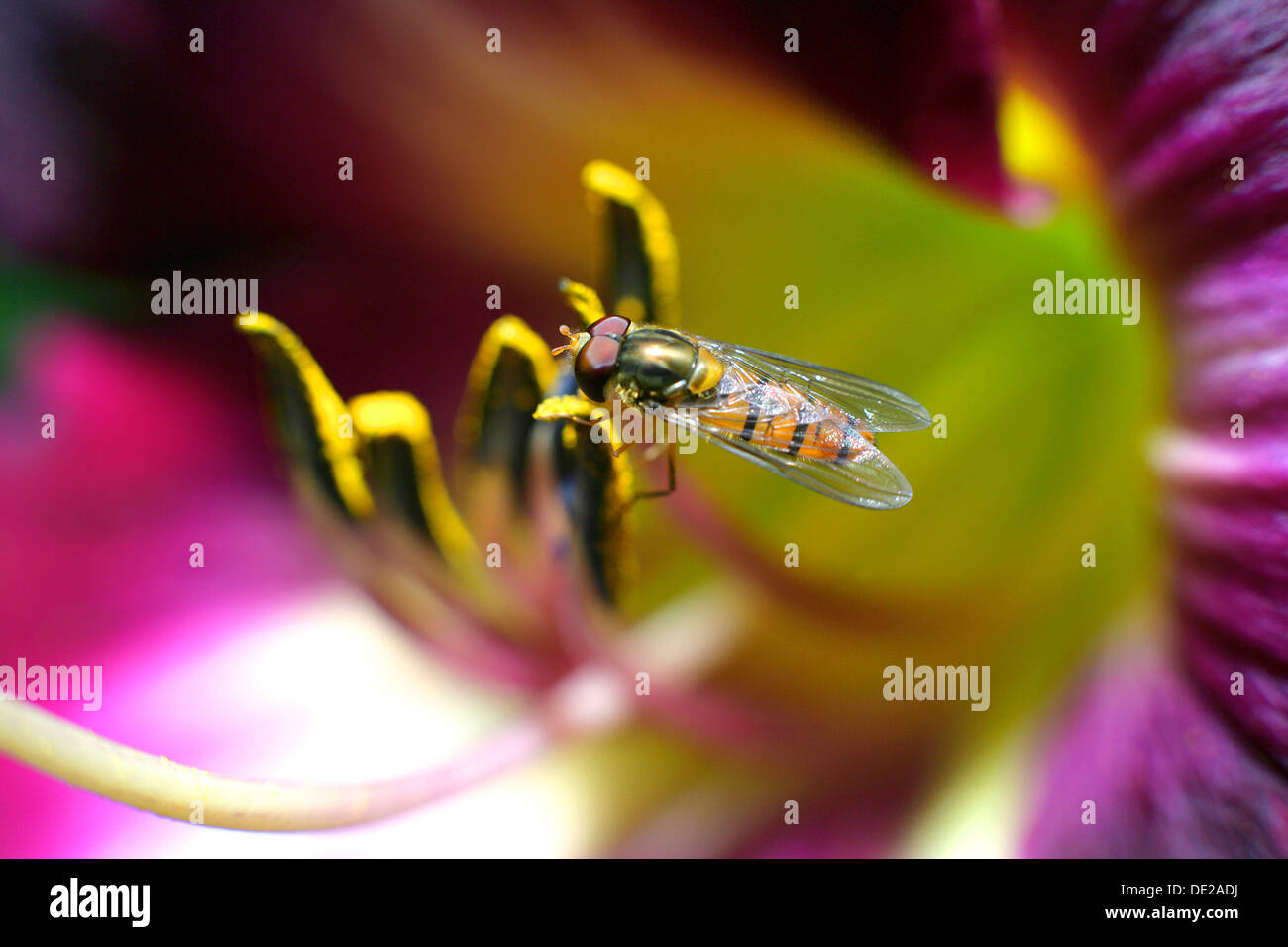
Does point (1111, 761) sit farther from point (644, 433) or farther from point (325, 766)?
point (325, 766)

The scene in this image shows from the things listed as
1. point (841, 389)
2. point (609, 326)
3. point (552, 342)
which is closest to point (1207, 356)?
point (841, 389)

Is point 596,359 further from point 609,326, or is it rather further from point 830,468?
point 830,468

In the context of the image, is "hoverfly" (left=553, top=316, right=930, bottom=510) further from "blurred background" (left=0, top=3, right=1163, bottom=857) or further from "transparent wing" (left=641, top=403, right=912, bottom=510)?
"blurred background" (left=0, top=3, right=1163, bottom=857)

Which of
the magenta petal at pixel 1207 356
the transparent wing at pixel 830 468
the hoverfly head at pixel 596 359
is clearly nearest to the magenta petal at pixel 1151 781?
the magenta petal at pixel 1207 356

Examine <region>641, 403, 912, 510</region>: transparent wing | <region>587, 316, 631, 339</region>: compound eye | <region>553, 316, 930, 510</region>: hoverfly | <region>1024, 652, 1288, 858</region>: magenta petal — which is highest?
<region>587, 316, 631, 339</region>: compound eye

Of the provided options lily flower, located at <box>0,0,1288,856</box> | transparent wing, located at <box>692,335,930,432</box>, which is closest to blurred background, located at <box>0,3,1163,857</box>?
lily flower, located at <box>0,0,1288,856</box>

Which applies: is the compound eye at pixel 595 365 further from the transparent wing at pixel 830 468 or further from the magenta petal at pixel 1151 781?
the magenta petal at pixel 1151 781

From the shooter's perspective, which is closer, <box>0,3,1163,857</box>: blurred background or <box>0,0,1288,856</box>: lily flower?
<box>0,0,1288,856</box>: lily flower
